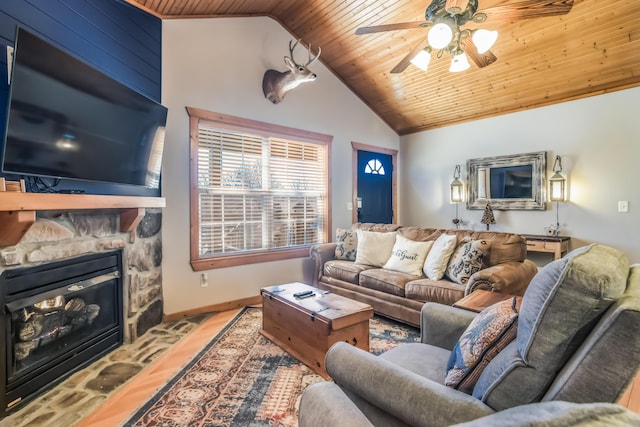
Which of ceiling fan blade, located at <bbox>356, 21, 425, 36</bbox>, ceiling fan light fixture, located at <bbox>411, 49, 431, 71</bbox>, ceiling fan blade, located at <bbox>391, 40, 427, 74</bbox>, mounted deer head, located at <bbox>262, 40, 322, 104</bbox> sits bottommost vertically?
ceiling fan light fixture, located at <bbox>411, 49, 431, 71</bbox>

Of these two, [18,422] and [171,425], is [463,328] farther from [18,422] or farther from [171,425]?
[18,422]

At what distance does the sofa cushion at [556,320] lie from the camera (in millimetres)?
819

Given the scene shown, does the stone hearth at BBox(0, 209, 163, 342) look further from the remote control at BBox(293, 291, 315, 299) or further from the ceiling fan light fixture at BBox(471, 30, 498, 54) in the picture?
the ceiling fan light fixture at BBox(471, 30, 498, 54)

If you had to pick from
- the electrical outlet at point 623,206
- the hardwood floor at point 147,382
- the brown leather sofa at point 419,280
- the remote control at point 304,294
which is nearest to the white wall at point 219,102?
the hardwood floor at point 147,382

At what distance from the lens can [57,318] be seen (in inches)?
86.3

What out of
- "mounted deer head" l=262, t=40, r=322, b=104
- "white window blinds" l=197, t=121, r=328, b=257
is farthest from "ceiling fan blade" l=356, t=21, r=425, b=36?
"white window blinds" l=197, t=121, r=328, b=257

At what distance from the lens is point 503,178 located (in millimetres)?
4520

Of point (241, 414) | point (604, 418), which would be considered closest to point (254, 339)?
point (241, 414)

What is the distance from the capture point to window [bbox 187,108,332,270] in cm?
353

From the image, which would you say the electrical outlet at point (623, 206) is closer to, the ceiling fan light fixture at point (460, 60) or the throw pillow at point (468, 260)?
the throw pillow at point (468, 260)

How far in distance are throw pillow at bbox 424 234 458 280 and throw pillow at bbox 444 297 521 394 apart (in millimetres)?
1796

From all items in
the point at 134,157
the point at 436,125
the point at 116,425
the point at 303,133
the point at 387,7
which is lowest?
the point at 116,425

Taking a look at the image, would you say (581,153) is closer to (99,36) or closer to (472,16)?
(472,16)

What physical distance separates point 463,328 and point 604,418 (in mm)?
1341
